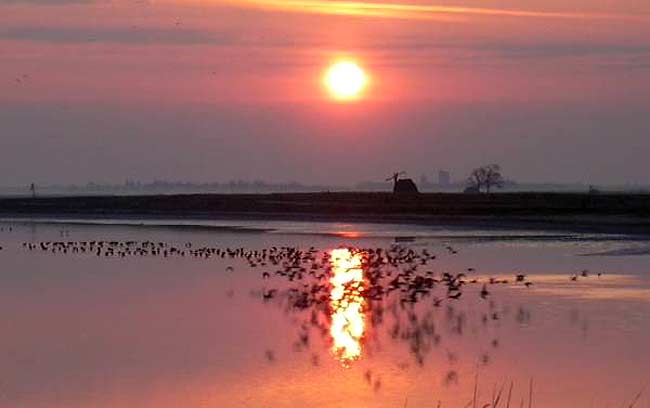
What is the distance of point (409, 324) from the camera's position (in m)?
26.3

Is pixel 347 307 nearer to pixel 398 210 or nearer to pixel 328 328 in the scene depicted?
pixel 328 328

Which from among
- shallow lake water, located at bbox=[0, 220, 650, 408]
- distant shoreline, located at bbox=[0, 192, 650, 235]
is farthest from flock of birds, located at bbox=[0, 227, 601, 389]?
distant shoreline, located at bbox=[0, 192, 650, 235]

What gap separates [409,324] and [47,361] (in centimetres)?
792

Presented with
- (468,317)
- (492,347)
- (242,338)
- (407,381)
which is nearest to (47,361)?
(242,338)

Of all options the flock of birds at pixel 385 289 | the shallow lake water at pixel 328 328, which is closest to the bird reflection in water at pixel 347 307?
the shallow lake water at pixel 328 328

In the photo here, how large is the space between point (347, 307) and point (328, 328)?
3886 millimetres

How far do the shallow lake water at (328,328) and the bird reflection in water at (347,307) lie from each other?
1.9 inches

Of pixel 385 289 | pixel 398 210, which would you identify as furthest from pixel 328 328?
pixel 398 210

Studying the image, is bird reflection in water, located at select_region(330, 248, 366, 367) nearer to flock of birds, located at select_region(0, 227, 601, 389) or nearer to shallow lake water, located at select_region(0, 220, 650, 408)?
shallow lake water, located at select_region(0, 220, 650, 408)

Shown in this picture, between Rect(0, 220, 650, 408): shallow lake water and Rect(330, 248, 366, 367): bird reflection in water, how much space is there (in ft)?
0.15

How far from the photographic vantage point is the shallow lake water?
18.8 metres

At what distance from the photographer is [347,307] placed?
97.2 feet

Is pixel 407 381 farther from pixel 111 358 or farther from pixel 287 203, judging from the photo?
pixel 287 203

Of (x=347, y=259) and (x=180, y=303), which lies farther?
(x=347, y=259)
